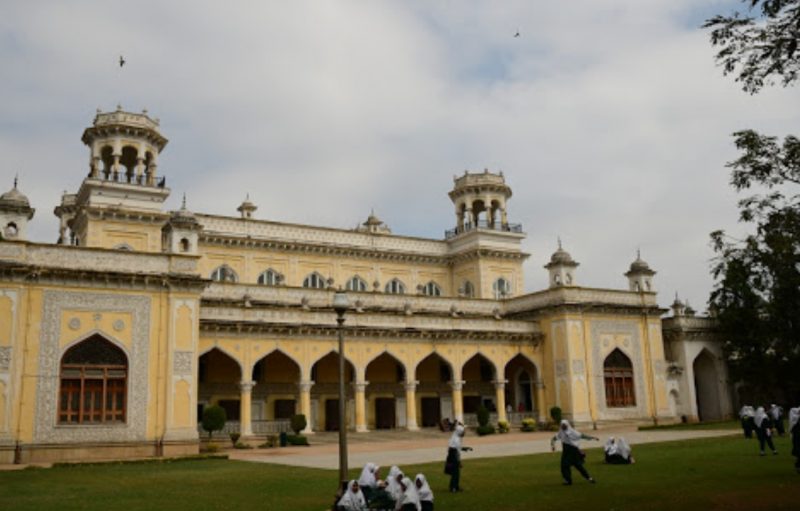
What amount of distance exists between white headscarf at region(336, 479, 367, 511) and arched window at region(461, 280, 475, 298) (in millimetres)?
35434

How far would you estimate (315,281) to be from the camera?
140 feet

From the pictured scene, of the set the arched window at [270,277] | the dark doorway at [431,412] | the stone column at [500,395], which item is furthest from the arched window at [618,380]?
the arched window at [270,277]

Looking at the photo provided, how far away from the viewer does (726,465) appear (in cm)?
1734

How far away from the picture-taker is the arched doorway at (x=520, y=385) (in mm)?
42463

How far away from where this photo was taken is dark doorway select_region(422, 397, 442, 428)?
40725 mm

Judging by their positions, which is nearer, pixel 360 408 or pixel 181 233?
pixel 181 233

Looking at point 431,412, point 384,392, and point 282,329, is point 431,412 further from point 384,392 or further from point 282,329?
point 282,329

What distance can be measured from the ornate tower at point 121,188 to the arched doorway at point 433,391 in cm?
1624

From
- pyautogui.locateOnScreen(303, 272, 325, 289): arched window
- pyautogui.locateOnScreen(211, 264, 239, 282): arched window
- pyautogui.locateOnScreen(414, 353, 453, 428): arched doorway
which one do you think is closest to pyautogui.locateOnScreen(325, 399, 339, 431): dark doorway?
pyautogui.locateOnScreen(414, 353, 453, 428): arched doorway

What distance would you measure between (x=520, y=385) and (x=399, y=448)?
1717 cm

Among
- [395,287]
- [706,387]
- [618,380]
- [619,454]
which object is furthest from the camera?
[706,387]

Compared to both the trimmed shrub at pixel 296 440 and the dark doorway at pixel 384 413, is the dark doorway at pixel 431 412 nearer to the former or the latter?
the dark doorway at pixel 384 413

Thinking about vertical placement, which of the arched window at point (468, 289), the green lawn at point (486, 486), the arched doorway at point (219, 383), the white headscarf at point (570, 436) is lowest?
the green lawn at point (486, 486)

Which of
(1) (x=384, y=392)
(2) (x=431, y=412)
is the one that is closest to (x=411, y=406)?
(1) (x=384, y=392)
